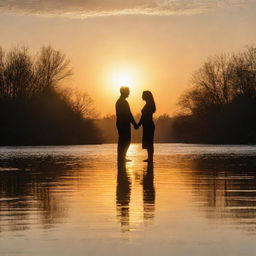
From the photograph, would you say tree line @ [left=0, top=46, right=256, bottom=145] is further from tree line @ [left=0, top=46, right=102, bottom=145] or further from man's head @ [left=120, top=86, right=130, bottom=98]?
man's head @ [left=120, top=86, right=130, bottom=98]

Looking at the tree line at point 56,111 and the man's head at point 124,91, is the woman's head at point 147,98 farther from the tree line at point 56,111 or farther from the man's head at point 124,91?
the tree line at point 56,111

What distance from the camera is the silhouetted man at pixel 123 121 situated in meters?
27.3

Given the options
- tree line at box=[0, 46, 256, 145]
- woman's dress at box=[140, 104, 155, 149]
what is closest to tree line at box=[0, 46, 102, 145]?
tree line at box=[0, 46, 256, 145]

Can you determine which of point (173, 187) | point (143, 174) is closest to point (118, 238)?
point (173, 187)

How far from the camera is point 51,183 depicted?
1761 centimetres

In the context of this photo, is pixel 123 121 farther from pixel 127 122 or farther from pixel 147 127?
pixel 147 127

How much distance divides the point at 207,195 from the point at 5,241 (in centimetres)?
633

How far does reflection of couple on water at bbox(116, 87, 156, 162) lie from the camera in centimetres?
2734

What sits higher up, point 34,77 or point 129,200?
point 34,77

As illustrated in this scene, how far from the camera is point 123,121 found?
90.6 ft

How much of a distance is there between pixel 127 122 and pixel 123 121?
0.14m

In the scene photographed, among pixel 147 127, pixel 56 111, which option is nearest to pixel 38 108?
pixel 56 111

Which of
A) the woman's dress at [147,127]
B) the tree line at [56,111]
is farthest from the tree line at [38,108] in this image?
the woman's dress at [147,127]

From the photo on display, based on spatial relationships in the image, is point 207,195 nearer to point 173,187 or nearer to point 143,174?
point 173,187
